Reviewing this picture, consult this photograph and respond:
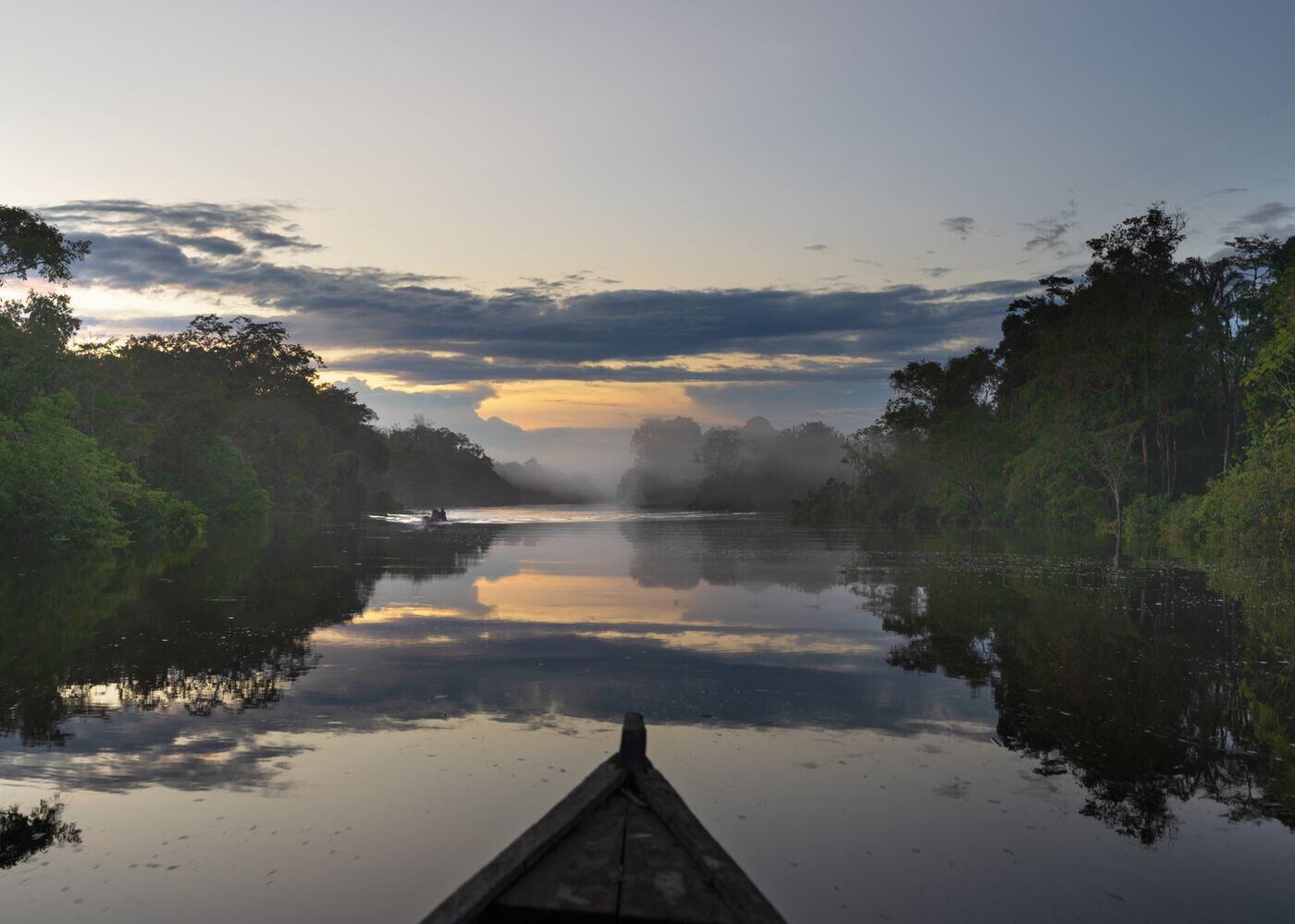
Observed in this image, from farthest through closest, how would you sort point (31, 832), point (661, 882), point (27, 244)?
point (27, 244) < point (31, 832) < point (661, 882)

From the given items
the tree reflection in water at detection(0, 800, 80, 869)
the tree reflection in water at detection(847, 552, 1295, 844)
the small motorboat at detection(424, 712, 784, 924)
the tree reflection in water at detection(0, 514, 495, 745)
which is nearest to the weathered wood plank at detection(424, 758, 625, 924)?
the small motorboat at detection(424, 712, 784, 924)

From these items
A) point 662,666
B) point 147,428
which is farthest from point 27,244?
point 662,666

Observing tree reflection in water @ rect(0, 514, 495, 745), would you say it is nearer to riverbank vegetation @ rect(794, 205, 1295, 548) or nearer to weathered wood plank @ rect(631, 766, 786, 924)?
weathered wood plank @ rect(631, 766, 786, 924)

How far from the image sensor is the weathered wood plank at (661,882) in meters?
4.64

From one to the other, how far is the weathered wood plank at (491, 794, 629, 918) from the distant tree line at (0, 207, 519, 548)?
111 ft

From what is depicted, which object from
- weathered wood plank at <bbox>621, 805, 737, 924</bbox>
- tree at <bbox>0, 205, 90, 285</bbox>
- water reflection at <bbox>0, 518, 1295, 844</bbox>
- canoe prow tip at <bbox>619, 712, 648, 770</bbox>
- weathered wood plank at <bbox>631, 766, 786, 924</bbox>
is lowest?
water reflection at <bbox>0, 518, 1295, 844</bbox>

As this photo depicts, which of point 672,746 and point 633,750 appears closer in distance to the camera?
point 633,750

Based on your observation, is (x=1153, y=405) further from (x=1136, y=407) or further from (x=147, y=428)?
(x=147, y=428)

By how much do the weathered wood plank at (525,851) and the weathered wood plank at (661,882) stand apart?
0.98 ft

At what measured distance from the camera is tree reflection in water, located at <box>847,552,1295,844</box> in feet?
28.1

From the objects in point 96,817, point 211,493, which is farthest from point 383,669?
point 211,493

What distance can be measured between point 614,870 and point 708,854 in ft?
1.70

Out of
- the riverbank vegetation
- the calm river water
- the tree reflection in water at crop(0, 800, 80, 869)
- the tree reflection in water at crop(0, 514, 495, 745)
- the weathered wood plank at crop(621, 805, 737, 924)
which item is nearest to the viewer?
the weathered wood plank at crop(621, 805, 737, 924)

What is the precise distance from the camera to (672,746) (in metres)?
9.62
